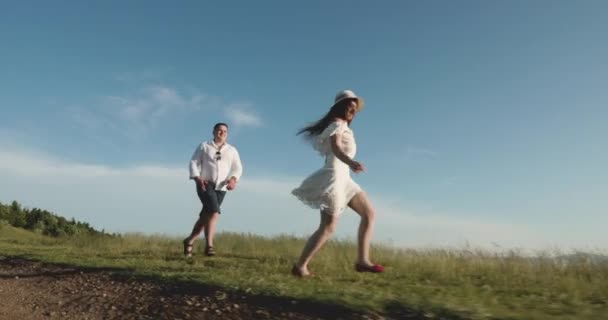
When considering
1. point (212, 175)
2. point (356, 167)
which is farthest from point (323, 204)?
point (212, 175)

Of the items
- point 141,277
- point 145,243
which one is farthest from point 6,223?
point 141,277

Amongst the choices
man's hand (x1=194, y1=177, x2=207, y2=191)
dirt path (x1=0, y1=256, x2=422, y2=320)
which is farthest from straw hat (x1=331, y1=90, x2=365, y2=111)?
man's hand (x1=194, y1=177, x2=207, y2=191)

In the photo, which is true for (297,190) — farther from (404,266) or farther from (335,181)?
(404,266)

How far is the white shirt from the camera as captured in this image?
995cm

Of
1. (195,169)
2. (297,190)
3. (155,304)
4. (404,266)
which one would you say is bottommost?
(155,304)

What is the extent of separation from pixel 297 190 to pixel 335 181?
0.49m

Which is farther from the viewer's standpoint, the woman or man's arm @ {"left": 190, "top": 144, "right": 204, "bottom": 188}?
man's arm @ {"left": 190, "top": 144, "right": 204, "bottom": 188}

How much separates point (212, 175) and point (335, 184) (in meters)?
4.31

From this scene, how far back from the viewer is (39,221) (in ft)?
69.1

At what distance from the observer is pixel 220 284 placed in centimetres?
579

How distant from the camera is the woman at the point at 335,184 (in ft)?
20.2

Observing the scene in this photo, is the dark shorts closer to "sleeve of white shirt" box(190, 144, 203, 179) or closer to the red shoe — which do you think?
"sleeve of white shirt" box(190, 144, 203, 179)

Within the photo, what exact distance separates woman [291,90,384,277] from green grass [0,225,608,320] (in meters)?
0.38

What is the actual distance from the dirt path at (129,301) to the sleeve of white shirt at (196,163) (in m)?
2.60
